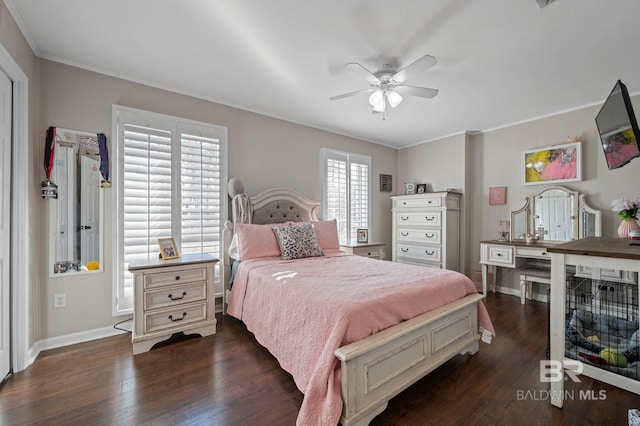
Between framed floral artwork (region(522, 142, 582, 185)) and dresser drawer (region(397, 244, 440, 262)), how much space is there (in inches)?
62.3

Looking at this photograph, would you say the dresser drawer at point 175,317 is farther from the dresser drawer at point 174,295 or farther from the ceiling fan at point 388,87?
the ceiling fan at point 388,87

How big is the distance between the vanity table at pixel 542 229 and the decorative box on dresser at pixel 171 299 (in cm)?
366

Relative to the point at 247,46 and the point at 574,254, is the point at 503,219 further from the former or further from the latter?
the point at 247,46

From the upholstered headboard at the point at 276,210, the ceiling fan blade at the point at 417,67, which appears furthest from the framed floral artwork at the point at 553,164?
the upholstered headboard at the point at 276,210

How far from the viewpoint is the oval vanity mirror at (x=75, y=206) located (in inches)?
93.5

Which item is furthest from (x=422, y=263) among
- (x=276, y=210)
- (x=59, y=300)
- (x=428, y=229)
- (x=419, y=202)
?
(x=59, y=300)

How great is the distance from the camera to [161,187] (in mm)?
2852

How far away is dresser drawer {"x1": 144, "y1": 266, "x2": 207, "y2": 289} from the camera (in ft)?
7.74

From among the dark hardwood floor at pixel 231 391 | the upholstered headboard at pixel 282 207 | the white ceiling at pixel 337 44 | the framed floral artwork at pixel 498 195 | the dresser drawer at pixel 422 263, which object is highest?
the white ceiling at pixel 337 44

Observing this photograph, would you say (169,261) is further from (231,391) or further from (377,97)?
(377,97)

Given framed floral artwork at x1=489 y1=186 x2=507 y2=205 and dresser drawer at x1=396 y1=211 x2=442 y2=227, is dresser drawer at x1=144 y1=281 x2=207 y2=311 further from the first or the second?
framed floral artwork at x1=489 y1=186 x2=507 y2=205

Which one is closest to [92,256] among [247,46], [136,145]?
[136,145]

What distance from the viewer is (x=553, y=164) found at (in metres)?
3.63

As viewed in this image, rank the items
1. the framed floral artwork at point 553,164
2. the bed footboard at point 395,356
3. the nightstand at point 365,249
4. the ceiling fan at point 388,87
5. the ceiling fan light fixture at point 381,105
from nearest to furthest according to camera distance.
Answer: the bed footboard at point 395,356 < the ceiling fan at point 388,87 < the ceiling fan light fixture at point 381,105 < the framed floral artwork at point 553,164 < the nightstand at point 365,249
